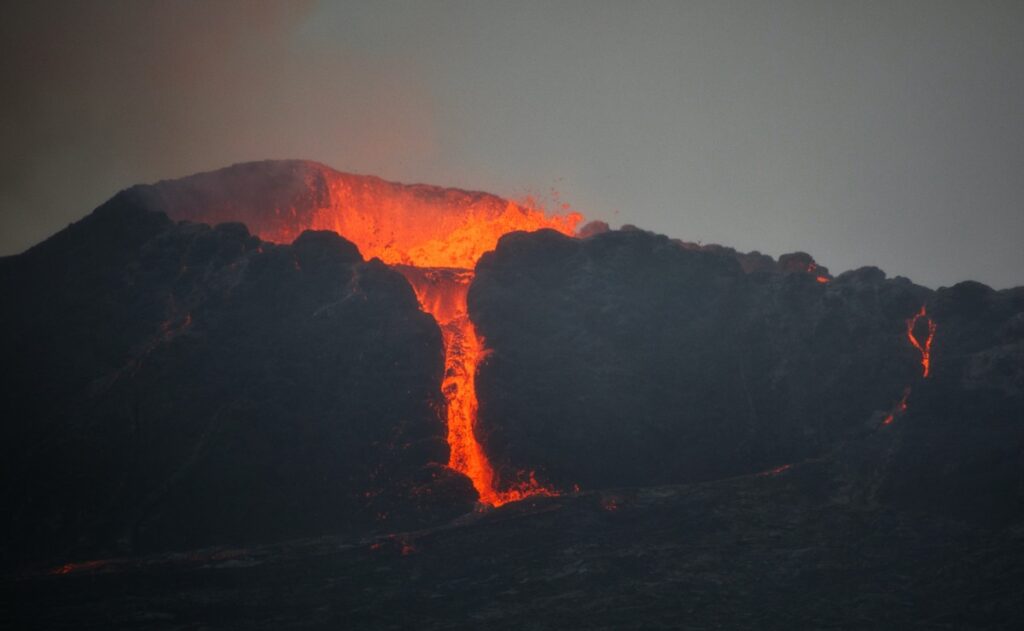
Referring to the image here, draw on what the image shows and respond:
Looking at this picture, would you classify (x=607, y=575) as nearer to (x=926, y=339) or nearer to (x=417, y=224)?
(x=926, y=339)

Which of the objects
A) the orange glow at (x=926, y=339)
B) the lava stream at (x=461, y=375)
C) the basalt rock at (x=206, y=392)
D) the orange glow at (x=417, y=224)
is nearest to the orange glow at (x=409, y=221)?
the orange glow at (x=417, y=224)

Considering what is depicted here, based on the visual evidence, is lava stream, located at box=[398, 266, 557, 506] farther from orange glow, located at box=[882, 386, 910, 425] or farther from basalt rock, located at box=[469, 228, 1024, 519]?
orange glow, located at box=[882, 386, 910, 425]

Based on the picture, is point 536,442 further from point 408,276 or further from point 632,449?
point 408,276

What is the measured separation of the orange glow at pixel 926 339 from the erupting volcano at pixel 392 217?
105ft

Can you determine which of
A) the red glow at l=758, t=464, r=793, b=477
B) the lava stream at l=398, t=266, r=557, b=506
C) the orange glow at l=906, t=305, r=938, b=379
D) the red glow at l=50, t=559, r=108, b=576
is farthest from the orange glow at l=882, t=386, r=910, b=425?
the red glow at l=50, t=559, r=108, b=576

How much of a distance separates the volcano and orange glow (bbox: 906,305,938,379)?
32 centimetres

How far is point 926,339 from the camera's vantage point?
70250 mm

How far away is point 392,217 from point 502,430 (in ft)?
133

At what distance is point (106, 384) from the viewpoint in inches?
2623

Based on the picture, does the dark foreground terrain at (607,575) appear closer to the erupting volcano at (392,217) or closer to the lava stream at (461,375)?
the lava stream at (461,375)

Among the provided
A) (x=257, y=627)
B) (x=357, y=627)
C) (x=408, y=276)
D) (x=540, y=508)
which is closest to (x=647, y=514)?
(x=540, y=508)

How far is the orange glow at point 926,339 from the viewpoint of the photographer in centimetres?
6844

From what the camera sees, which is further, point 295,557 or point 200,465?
point 200,465

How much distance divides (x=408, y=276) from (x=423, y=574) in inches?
1437
